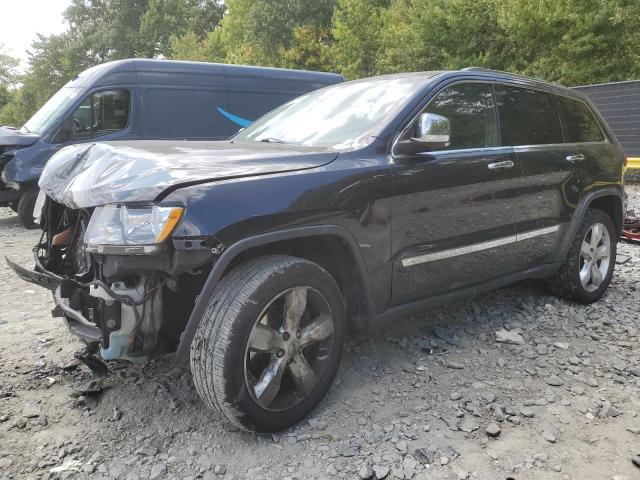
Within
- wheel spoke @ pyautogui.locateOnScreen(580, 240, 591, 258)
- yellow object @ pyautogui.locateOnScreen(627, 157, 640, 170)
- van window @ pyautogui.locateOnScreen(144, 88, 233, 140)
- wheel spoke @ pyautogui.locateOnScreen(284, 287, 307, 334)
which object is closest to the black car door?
wheel spoke @ pyautogui.locateOnScreen(284, 287, 307, 334)

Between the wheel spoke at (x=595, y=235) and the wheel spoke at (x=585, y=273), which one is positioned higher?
the wheel spoke at (x=595, y=235)

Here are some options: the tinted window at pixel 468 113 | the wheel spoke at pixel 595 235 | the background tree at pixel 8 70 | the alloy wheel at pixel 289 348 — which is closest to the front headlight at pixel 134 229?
the alloy wheel at pixel 289 348

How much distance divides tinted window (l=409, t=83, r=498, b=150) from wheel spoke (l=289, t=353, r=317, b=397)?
1.52 meters

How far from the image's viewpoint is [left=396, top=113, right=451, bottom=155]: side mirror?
2764mm

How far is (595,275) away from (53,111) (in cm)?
742

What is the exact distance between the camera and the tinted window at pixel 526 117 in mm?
3598

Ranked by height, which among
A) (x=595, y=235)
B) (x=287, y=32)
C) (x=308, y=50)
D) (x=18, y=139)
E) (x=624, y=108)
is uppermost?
(x=287, y=32)

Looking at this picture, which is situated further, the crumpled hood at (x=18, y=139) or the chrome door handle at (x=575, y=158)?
the crumpled hood at (x=18, y=139)

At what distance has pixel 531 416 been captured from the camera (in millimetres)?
2689

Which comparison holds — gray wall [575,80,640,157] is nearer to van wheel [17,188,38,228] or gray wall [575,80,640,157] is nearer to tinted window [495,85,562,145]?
→ tinted window [495,85,562,145]

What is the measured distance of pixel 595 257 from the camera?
4.36 metres

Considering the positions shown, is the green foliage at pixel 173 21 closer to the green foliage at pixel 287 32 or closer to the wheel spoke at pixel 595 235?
the green foliage at pixel 287 32

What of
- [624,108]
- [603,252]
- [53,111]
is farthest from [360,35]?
[603,252]

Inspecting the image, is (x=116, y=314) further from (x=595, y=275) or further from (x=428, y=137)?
(x=595, y=275)
